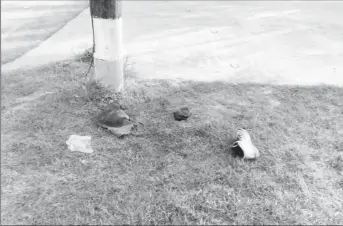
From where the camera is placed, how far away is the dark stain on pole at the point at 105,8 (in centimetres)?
310

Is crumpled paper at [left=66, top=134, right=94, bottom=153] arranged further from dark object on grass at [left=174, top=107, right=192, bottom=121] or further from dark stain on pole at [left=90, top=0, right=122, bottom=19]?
dark stain on pole at [left=90, top=0, right=122, bottom=19]

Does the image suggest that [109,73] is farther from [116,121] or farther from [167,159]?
[167,159]

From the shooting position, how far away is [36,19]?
19.1ft

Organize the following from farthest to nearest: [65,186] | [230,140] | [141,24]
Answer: [141,24], [230,140], [65,186]

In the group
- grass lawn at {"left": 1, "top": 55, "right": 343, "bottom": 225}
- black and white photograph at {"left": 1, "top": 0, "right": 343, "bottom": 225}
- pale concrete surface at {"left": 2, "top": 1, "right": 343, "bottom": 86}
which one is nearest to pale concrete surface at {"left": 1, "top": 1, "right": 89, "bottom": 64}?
black and white photograph at {"left": 1, "top": 0, "right": 343, "bottom": 225}

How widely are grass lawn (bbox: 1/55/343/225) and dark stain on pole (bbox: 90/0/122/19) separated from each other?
2.53 feet

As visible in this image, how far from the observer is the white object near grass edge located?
10.6ft

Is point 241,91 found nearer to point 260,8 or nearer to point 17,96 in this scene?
point 17,96

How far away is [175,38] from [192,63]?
1.04m

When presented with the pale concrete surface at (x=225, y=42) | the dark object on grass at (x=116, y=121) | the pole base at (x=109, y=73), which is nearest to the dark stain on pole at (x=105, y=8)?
the pole base at (x=109, y=73)

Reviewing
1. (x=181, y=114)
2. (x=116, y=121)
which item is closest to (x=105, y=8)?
(x=116, y=121)

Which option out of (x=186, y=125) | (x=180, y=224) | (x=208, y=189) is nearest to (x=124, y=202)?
(x=180, y=224)

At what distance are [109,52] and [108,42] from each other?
11 centimetres

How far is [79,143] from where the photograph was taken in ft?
9.27
